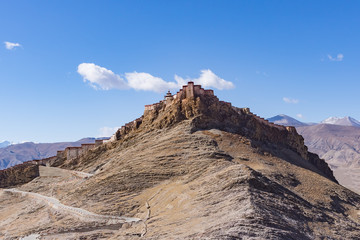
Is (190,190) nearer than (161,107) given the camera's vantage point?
Yes

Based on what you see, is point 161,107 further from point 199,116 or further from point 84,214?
point 84,214

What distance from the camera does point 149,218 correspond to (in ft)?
134

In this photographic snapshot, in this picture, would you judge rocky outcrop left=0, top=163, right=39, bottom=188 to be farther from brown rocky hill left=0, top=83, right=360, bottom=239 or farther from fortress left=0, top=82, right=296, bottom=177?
brown rocky hill left=0, top=83, right=360, bottom=239

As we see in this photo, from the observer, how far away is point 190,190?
43.2m

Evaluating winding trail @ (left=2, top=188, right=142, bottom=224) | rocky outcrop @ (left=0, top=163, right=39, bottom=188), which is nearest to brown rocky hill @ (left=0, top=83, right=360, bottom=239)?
winding trail @ (left=2, top=188, right=142, bottom=224)

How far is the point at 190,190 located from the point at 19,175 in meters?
54.5

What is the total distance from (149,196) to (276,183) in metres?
14.6

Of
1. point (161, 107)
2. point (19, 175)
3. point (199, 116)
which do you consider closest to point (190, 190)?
point (199, 116)

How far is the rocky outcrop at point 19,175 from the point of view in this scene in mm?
83750

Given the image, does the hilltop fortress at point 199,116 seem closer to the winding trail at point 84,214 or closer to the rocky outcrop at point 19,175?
the rocky outcrop at point 19,175

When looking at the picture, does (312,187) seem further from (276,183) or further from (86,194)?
(86,194)

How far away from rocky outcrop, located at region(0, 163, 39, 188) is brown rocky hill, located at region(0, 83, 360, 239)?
9.19m

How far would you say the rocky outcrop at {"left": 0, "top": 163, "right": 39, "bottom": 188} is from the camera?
83750 millimetres

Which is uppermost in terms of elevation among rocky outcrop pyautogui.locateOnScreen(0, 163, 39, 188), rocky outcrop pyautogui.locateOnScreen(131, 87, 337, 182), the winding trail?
rocky outcrop pyautogui.locateOnScreen(131, 87, 337, 182)
